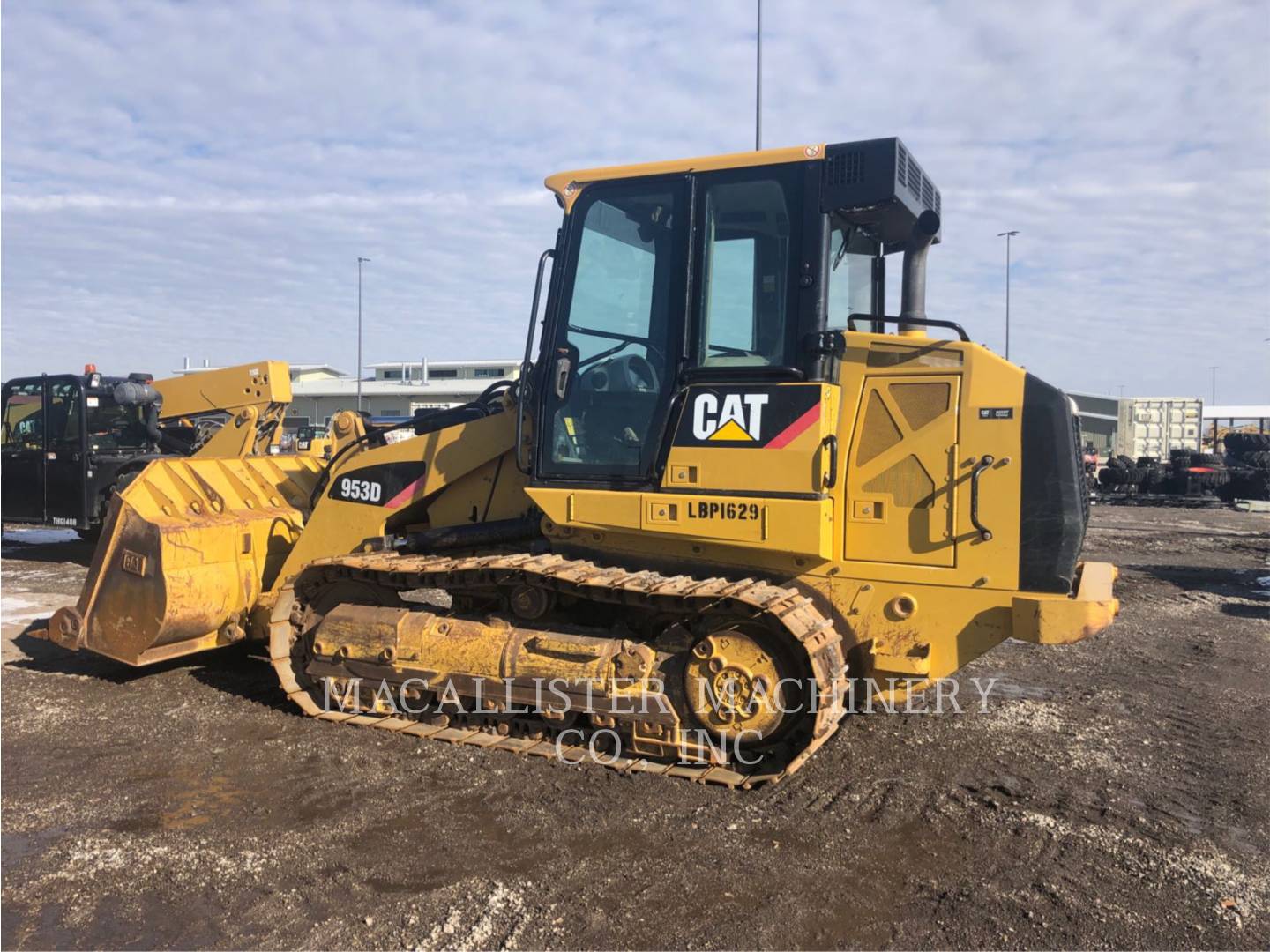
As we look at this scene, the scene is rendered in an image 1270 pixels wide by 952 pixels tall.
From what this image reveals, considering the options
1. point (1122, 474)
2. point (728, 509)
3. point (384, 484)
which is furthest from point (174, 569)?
point (1122, 474)

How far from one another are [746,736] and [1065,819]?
1.52 m

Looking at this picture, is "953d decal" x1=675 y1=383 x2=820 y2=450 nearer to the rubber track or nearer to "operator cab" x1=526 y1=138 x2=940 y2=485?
"operator cab" x1=526 y1=138 x2=940 y2=485

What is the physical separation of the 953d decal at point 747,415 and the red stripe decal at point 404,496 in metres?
Answer: 1.86

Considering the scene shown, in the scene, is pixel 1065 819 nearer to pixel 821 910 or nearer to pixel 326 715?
pixel 821 910

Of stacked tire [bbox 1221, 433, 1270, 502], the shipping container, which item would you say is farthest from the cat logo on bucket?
the shipping container

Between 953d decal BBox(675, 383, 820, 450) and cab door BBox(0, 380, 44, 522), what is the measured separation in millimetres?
10896

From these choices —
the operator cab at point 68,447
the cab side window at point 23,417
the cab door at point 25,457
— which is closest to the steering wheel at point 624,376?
the operator cab at point 68,447

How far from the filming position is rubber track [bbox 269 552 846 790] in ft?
15.4

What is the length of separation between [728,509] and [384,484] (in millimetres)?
2404

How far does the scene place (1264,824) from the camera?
4.54 m

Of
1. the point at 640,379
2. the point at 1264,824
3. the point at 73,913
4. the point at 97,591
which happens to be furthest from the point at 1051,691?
the point at 97,591

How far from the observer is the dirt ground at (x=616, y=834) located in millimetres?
3576

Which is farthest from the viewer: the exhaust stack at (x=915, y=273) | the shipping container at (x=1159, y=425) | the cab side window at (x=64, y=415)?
the shipping container at (x=1159, y=425)

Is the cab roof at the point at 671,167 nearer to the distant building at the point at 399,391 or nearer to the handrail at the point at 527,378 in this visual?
the handrail at the point at 527,378
